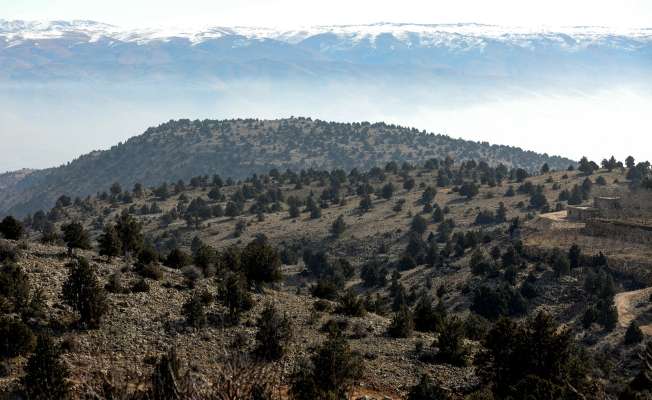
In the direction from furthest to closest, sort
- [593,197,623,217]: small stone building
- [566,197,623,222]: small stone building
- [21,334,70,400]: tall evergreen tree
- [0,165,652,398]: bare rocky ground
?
[593,197,623,217]: small stone building < [566,197,623,222]: small stone building < [0,165,652,398]: bare rocky ground < [21,334,70,400]: tall evergreen tree

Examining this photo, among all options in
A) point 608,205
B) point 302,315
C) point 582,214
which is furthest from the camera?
point 608,205

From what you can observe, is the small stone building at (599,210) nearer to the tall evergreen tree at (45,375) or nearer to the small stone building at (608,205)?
the small stone building at (608,205)

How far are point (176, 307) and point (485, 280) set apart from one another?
131 ft

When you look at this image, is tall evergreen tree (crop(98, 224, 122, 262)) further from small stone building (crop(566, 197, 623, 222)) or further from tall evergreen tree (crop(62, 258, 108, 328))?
small stone building (crop(566, 197, 623, 222))

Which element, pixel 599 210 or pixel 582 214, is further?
pixel 582 214

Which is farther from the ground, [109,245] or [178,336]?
[109,245]

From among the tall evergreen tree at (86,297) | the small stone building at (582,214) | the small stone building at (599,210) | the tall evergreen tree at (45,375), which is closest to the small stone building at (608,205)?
the small stone building at (599,210)

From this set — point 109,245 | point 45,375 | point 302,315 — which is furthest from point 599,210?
point 45,375

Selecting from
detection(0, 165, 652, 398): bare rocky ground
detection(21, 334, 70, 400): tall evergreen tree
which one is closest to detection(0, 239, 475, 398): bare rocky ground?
detection(0, 165, 652, 398): bare rocky ground

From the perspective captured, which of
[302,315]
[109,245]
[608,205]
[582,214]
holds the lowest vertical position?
[582,214]

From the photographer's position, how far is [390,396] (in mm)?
30156

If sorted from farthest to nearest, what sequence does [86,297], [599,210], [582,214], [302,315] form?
1. [582,214]
2. [599,210]
3. [302,315]
4. [86,297]

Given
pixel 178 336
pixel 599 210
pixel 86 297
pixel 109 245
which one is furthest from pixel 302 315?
pixel 599 210

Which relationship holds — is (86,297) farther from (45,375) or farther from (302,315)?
(302,315)
